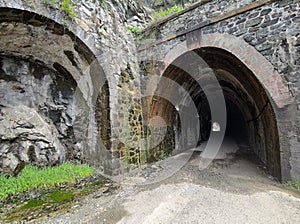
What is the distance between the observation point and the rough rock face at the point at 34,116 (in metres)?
3.80

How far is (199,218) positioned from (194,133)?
23.9ft

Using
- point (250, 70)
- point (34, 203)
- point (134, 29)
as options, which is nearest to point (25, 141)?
point (34, 203)

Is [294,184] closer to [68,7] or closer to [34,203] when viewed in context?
[34,203]

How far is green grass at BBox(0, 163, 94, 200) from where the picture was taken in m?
3.22

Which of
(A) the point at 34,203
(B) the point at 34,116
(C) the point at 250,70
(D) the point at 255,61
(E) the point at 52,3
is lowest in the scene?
(A) the point at 34,203

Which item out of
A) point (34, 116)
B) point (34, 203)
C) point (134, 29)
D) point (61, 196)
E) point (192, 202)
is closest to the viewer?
point (192, 202)

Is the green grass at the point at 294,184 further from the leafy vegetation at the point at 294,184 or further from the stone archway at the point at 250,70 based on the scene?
the stone archway at the point at 250,70

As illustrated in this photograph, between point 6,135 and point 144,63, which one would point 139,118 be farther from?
point 6,135

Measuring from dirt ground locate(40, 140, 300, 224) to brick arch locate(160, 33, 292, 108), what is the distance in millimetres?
1693

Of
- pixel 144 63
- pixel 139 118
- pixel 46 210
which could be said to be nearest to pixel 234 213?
pixel 46 210

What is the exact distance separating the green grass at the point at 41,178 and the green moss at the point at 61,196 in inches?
17.3

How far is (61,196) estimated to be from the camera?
3084 mm

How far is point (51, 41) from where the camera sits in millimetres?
3697

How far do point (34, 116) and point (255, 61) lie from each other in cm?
513
